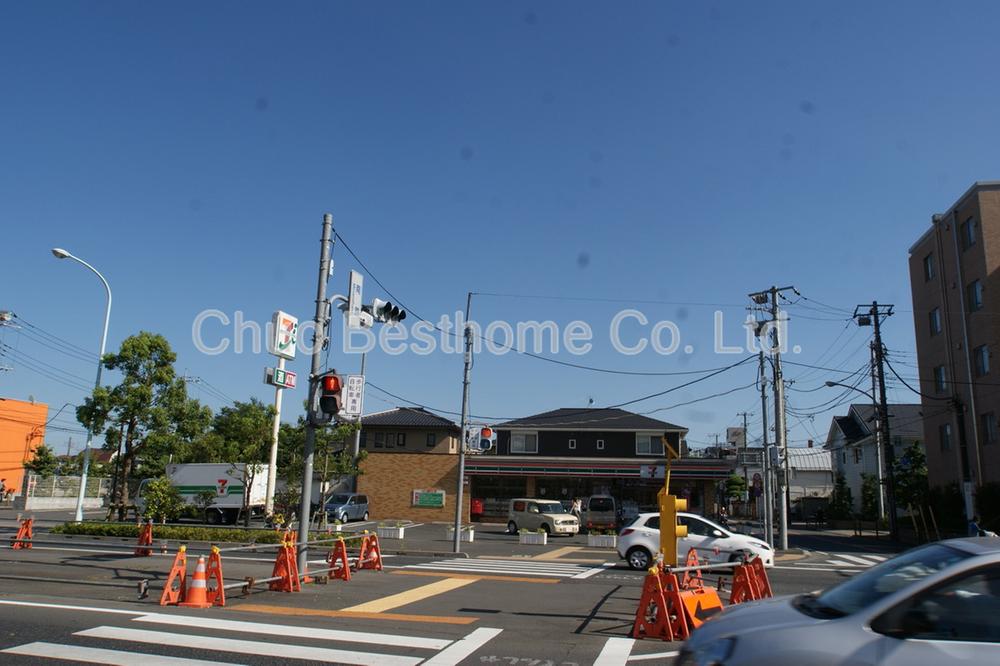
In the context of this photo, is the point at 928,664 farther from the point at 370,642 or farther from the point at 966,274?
the point at 966,274

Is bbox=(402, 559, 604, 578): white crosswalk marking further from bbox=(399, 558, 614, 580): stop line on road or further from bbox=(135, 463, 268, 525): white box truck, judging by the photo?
bbox=(135, 463, 268, 525): white box truck

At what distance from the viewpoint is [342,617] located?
398 inches

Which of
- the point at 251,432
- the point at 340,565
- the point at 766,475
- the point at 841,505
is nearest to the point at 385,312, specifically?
the point at 340,565

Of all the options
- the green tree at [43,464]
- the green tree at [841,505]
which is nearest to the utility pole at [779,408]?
the green tree at [841,505]

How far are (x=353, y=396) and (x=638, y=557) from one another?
8651 millimetres

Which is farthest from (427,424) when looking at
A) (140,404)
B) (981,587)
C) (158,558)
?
(981,587)

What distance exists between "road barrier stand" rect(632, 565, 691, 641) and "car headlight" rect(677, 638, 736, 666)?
168 inches

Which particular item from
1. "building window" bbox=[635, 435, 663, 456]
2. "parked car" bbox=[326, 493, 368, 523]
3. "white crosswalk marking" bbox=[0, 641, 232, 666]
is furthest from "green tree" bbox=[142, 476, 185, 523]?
"building window" bbox=[635, 435, 663, 456]

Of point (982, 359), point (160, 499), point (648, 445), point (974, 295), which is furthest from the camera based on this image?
point (648, 445)

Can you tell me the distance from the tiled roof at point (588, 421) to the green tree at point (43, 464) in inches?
1273

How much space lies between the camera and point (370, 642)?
27.6 feet

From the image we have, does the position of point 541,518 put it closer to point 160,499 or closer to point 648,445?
point 648,445

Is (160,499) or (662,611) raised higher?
(160,499)

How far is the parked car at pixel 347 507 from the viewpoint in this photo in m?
37.1
